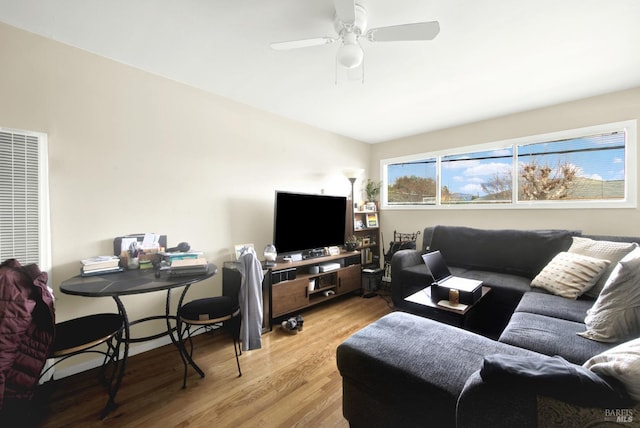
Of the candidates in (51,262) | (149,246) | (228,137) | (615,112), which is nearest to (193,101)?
(228,137)

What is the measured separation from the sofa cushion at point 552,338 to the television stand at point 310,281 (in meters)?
1.90

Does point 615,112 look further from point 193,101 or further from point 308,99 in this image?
point 193,101

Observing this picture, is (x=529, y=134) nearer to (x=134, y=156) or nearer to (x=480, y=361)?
(x=480, y=361)

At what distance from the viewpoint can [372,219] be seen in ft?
13.9

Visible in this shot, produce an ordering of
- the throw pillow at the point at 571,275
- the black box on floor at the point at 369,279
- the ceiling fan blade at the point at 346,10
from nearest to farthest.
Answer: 1. the ceiling fan blade at the point at 346,10
2. the throw pillow at the point at 571,275
3. the black box on floor at the point at 369,279

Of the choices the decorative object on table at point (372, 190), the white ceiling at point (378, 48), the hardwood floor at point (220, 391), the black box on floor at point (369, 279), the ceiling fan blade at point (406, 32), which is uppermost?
the white ceiling at point (378, 48)

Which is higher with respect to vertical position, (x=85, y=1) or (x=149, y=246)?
(x=85, y=1)

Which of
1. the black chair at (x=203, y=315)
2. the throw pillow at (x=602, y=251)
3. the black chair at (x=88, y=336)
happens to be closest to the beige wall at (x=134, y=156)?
the black chair at (x=88, y=336)

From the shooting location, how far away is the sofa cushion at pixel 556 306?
172 cm

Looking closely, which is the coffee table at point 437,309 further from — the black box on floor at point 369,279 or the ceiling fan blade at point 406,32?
the ceiling fan blade at point 406,32

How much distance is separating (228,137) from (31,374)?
7.41ft

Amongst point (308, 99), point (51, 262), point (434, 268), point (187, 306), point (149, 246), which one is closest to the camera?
point (51, 262)

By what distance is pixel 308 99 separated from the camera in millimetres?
2742

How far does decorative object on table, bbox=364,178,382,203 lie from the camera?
14.0ft
